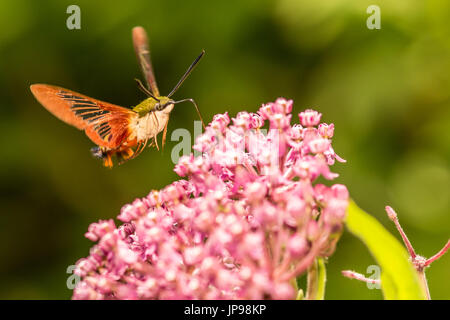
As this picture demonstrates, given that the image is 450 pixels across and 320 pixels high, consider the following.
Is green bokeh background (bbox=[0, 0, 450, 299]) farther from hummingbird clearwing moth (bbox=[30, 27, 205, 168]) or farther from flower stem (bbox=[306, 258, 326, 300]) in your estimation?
flower stem (bbox=[306, 258, 326, 300])

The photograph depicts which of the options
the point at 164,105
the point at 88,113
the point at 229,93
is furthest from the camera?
the point at 229,93

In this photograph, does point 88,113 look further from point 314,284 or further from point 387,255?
point 387,255

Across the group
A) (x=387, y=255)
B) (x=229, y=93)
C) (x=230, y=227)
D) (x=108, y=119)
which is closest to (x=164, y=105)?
(x=108, y=119)

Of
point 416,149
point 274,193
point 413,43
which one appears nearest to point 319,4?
point 413,43

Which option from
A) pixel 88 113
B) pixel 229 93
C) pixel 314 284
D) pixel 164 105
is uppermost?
pixel 229 93

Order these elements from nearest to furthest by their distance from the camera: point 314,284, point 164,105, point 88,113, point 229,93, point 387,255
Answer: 1. point 387,255
2. point 314,284
3. point 88,113
4. point 164,105
5. point 229,93

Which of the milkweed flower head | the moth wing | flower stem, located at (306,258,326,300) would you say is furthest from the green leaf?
the moth wing
